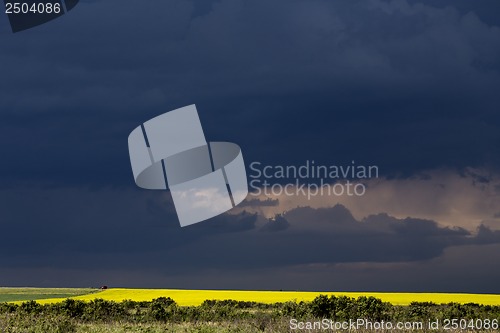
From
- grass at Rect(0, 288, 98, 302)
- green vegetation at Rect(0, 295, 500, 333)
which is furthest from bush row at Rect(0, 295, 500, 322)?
grass at Rect(0, 288, 98, 302)

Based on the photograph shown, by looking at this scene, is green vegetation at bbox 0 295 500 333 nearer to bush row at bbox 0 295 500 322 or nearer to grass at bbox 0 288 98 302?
bush row at bbox 0 295 500 322

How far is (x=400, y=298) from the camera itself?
57.0 metres

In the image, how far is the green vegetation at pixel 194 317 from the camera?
91.8ft

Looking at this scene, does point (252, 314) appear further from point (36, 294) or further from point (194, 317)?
point (36, 294)

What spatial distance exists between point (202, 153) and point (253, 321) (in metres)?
8.18

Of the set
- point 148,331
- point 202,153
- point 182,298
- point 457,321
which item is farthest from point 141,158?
point 182,298

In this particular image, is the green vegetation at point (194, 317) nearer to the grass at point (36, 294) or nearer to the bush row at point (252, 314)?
the bush row at point (252, 314)

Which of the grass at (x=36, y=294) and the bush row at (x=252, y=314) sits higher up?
the grass at (x=36, y=294)

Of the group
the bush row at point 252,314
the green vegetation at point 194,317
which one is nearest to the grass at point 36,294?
the bush row at point 252,314

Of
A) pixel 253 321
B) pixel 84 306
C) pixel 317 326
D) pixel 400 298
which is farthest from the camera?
pixel 400 298

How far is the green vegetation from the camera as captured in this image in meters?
28.0

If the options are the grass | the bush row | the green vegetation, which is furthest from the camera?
the grass

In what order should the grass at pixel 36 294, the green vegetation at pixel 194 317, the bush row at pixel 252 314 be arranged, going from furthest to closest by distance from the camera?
the grass at pixel 36 294 < the bush row at pixel 252 314 < the green vegetation at pixel 194 317

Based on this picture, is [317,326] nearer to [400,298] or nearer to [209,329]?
[209,329]
